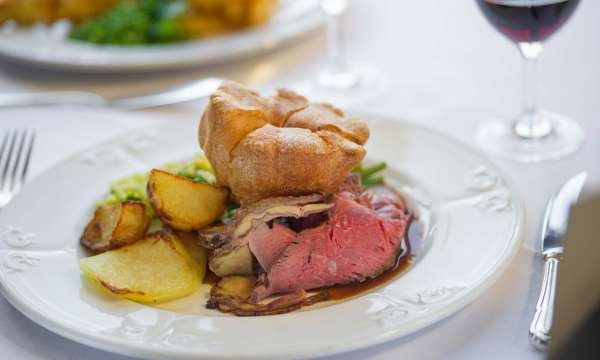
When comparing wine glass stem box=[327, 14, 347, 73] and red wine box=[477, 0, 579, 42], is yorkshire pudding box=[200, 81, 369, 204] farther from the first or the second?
wine glass stem box=[327, 14, 347, 73]

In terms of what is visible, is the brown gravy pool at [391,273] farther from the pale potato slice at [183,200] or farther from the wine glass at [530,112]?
the wine glass at [530,112]

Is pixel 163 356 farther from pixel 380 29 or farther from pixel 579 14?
pixel 579 14

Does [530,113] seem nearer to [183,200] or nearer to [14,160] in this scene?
[183,200]

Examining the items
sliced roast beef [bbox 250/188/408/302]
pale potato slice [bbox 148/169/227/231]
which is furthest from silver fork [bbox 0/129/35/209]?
sliced roast beef [bbox 250/188/408/302]

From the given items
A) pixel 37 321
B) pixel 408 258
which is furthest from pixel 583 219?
pixel 37 321

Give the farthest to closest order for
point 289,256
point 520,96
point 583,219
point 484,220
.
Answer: point 520,96
point 583,219
point 484,220
point 289,256

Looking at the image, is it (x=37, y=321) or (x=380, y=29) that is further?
(x=380, y=29)

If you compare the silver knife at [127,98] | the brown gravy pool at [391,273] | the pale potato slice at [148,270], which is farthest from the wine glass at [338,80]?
the pale potato slice at [148,270]
